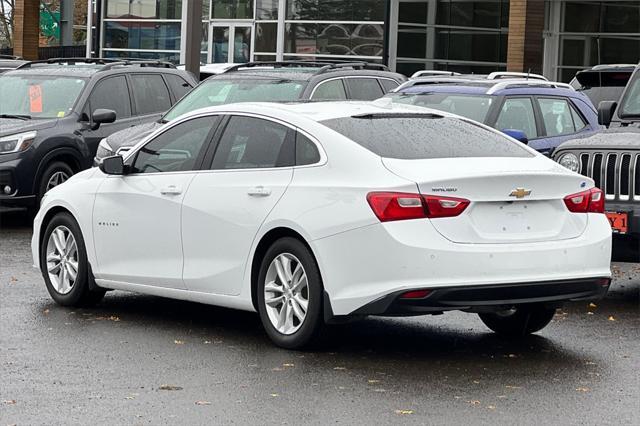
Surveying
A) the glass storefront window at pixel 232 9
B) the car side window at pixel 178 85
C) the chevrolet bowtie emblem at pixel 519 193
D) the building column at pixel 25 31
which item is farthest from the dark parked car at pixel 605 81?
the building column at pixel 25 31

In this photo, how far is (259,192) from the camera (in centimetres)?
893

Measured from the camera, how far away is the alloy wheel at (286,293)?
860 centimetres

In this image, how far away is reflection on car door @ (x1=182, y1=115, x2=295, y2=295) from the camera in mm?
8938

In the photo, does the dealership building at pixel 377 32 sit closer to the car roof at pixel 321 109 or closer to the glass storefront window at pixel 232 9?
the glass storefront window at pixel 232 9

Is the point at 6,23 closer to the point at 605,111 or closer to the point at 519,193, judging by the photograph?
the point at 605,111

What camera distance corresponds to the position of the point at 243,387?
764 cm

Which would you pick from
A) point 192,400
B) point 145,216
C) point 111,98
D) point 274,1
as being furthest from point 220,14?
point 192,400

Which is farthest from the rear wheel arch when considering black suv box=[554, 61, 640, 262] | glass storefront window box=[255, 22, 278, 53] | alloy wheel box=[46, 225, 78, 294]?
glass storefront window box=[255, 22, 278, 53]

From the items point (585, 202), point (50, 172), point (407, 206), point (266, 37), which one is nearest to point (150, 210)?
point (407, 206)

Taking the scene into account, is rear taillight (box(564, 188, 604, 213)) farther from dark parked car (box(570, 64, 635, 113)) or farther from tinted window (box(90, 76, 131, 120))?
A: dark parked car (box(570, 64, 635, 113))

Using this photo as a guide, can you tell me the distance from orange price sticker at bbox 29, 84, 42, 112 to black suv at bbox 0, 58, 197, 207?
1cm

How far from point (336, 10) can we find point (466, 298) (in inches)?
1231

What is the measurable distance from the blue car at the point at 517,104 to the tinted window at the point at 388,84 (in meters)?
1.53

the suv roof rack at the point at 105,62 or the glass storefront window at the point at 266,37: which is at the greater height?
the glass storefront window at the point at 266,37
